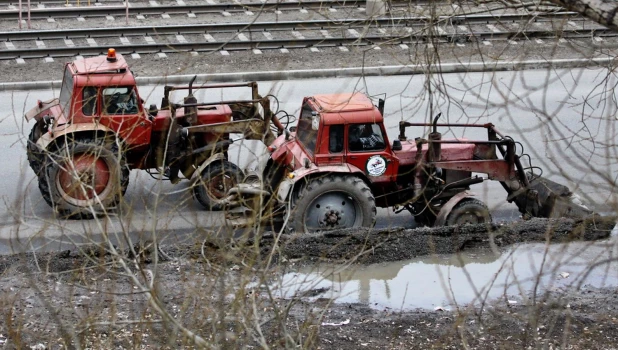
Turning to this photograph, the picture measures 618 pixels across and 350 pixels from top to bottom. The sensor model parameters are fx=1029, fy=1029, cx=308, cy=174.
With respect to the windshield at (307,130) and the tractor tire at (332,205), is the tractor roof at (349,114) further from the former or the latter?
the tractor tire at (332,205)

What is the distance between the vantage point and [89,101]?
42.8 feet

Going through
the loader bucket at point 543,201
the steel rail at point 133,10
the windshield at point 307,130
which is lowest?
the loader bucket at point 543,201

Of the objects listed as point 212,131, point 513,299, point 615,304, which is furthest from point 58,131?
point 615,304

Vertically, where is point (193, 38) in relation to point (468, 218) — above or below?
above

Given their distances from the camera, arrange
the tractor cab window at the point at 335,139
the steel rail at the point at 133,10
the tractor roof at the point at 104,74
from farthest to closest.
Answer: the steel rail at the point at 133,10, the tractor roof at the point at 104,74, the tractor cab window at the point at 335,139

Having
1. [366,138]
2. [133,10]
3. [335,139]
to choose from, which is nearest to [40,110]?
[335,139]

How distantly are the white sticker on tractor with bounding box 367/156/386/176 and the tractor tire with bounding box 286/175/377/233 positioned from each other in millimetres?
206

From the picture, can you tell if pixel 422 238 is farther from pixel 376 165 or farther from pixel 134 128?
pixel 134 128

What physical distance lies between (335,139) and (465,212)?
1829 millimetres

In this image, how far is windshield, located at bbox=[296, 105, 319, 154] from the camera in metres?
12.1

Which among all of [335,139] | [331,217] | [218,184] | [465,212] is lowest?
[331,217]

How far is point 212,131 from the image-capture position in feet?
44.2

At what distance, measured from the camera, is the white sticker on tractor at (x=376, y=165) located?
12070 millimetres

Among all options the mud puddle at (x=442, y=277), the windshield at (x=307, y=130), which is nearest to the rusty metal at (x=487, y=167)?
the mud puddle at (x=442, y=277)
